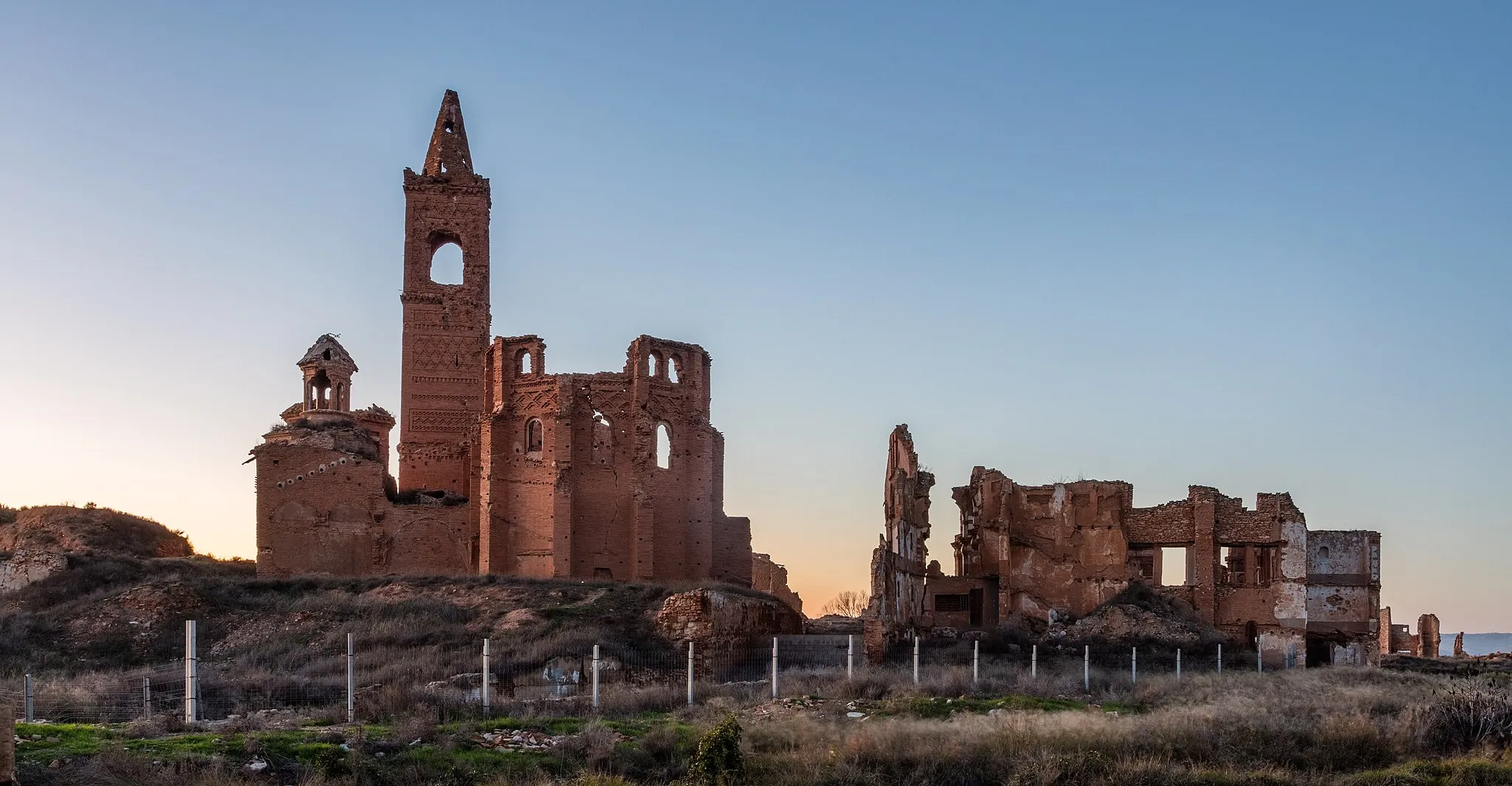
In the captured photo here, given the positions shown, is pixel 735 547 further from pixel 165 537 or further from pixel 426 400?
pixel 165 537

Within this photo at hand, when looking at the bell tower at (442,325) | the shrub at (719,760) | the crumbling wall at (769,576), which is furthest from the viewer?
the crumbling wall at (769,576)

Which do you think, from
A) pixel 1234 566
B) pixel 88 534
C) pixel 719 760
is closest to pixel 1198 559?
pixel 1234 566

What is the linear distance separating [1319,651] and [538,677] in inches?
948

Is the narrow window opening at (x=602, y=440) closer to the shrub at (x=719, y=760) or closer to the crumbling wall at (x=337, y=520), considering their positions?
the crumbling wall at (x=337, y=520)

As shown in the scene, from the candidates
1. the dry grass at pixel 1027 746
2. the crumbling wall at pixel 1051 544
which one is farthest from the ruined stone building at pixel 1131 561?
the dry grass at pixel 1027 746

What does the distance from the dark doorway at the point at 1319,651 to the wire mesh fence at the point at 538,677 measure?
166 inches

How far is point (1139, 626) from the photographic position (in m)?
34.0

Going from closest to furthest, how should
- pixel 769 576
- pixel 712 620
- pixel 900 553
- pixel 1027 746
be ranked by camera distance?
pixel 1027 746 → pixel 712 620 → pixel 900 553 → pixel 769 576

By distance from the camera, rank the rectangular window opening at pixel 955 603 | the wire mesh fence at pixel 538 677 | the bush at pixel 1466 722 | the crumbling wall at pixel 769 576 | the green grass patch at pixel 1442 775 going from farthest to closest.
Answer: the crumbling wall at pixel 769 576, the rectangular window opening at pixel 955 603, the wire mesh fence at pixel 538 677, the bush at pixel 1466 722, the green grass patch at pixel 1442 775

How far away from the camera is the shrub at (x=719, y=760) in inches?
618

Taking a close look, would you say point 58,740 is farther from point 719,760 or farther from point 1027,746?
point 1027,746

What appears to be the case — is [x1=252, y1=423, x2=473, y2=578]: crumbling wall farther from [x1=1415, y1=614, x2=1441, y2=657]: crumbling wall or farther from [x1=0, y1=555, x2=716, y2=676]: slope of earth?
[x1=1415, y1=614, x2=1441, y2=657]: crumbling wall

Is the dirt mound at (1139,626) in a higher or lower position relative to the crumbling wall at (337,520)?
lower

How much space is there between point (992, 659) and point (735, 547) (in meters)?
16.7
